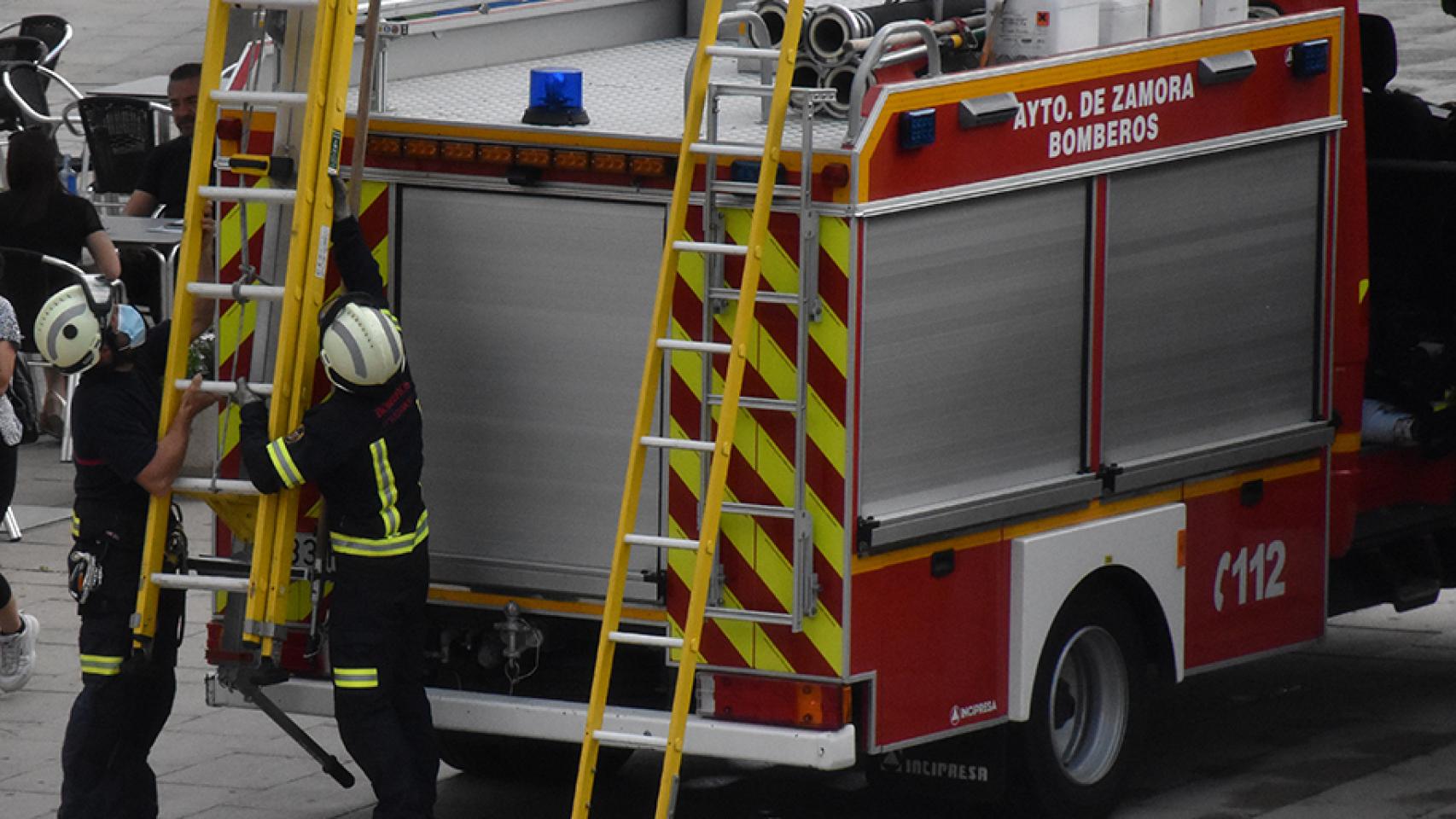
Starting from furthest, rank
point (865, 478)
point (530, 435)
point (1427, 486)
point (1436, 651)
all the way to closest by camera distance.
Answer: point (1436, 651), point (1427, 486), point (530, 435), point (865, 478)

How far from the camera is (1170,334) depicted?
314 inches

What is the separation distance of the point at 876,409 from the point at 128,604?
223 cm

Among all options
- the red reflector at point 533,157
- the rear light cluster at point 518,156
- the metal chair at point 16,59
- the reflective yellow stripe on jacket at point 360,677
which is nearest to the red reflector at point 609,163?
the rear light cluster at point 518,156

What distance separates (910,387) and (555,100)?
1271 millimetres

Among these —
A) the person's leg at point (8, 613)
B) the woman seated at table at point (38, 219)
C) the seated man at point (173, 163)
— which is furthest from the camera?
the woman seated at table at point (38, 219)

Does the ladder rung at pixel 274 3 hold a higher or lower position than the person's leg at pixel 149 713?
A: higher

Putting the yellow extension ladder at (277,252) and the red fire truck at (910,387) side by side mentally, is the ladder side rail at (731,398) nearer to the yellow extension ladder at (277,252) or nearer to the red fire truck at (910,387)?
the red fire truck at (910,387)

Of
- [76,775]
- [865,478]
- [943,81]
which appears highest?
[943,81]

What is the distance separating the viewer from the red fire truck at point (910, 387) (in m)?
6.97

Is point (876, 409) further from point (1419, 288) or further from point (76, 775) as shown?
point (1419, 288)

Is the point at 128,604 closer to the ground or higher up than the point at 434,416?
closer to the ground

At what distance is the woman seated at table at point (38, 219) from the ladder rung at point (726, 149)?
6.40 metres

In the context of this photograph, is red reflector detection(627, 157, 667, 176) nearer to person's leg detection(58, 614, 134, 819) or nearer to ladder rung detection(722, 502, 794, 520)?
ladder rung detection(722, 502, 794, 520)

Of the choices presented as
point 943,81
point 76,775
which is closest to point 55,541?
point 76,775
